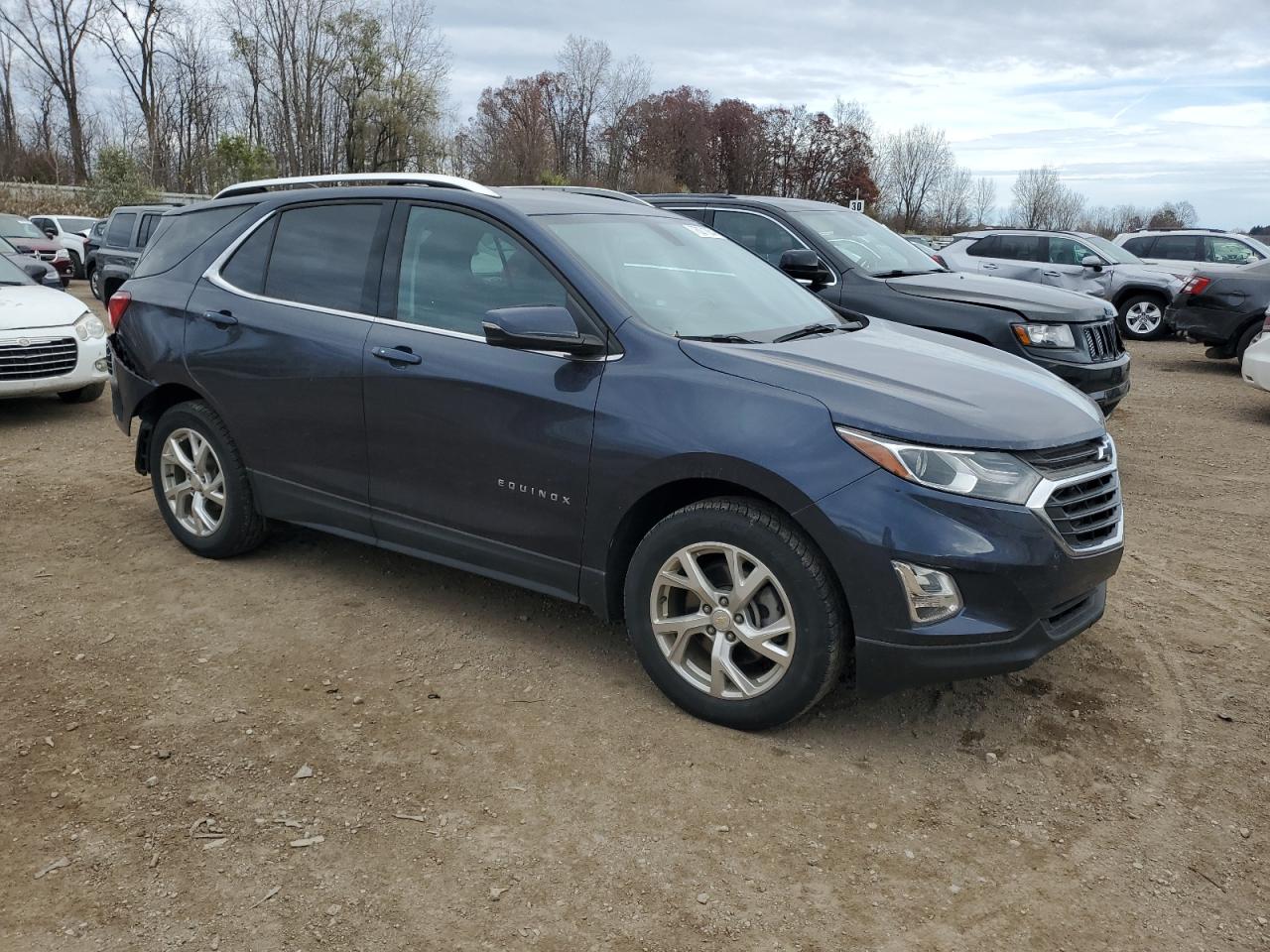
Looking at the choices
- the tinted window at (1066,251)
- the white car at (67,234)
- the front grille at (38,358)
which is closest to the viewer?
the front grille at (38,358)

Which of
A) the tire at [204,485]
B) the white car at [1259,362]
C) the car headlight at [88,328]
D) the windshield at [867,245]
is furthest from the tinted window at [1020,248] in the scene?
the tire at [204,485]

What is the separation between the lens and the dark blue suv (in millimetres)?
3207

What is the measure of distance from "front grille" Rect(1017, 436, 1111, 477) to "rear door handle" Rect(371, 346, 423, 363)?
2.27m

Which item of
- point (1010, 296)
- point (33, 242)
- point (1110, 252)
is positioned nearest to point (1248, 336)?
point (1110, 252)

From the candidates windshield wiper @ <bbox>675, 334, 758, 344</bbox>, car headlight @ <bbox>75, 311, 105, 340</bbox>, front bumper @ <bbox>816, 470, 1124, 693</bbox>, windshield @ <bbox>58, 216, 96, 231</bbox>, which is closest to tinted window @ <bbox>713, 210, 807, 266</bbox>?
windshield wiper @ <bbox>675, 334, 758, 344</bbox>

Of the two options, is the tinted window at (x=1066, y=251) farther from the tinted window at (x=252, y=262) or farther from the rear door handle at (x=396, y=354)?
the rear door handle at (x=396, y=354)

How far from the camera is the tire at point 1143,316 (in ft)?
52.7

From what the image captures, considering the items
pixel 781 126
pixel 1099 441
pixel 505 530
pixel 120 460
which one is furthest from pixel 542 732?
pixel 781 126

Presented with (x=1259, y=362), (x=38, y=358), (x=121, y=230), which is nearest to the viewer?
(x=38, y=358)

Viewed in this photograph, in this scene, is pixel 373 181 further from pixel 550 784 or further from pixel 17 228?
pixel 17 228

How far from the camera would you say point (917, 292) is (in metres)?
7.42

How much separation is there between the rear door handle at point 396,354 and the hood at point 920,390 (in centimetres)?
114

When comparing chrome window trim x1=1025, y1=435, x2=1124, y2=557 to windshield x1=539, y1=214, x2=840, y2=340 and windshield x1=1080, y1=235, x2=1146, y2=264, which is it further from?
windshield x1=1080, y1=235, x2=1146, y2=264

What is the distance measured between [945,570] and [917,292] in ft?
15.4
